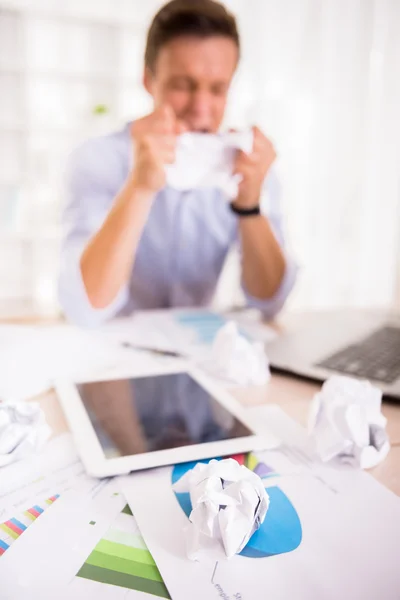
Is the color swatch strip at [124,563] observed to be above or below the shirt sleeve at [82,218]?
below

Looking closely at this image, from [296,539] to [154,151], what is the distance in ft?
2.15

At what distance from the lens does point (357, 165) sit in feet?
7.92

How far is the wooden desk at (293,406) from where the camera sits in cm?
41

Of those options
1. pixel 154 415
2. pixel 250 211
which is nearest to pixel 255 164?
pixel 250 211

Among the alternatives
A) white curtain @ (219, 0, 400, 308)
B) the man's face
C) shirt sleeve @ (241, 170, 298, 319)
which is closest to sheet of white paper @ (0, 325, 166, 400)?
shirt sleeve @ (241, 170, 298, 319)

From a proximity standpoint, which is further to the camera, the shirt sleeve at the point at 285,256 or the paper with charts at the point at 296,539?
the shirt sleeve at the point at 285,256

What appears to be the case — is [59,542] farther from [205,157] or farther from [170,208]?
[170,208]

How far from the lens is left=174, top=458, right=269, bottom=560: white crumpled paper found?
1.01 feet

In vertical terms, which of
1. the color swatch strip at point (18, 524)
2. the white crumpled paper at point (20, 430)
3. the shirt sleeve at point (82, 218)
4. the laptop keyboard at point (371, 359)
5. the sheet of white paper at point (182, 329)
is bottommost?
the sheet of white paper at point (182, 329)

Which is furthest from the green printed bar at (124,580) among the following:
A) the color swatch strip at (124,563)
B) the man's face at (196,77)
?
the man's face at (196,77)

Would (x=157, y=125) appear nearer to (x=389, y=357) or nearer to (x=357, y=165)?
(x=389, y=357)

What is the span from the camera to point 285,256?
40.3 inches

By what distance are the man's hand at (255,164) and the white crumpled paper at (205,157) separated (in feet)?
0.08

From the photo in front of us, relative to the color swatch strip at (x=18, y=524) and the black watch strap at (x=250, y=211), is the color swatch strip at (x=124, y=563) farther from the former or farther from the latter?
the black watch strap at (x=250, y=211)
